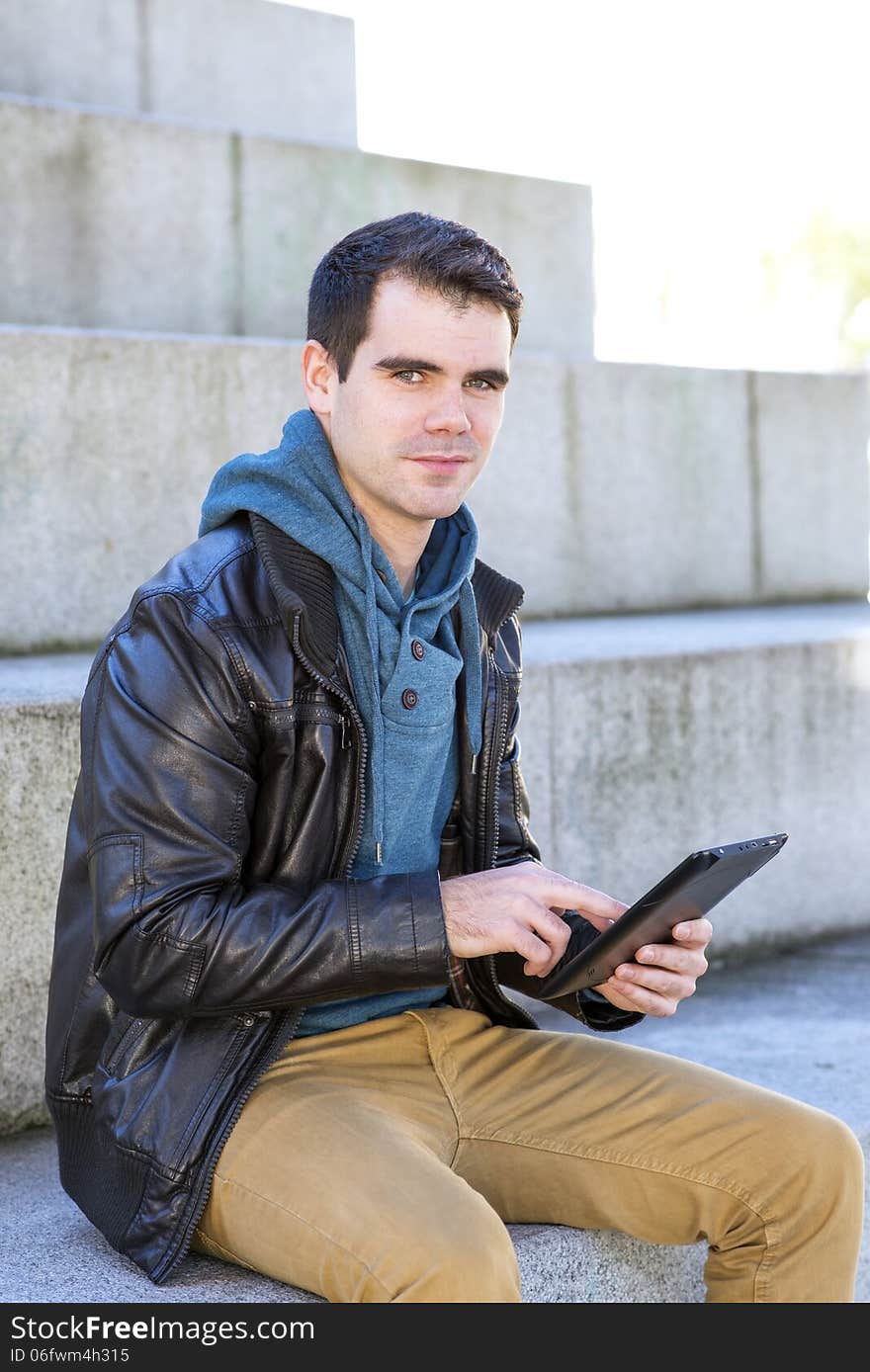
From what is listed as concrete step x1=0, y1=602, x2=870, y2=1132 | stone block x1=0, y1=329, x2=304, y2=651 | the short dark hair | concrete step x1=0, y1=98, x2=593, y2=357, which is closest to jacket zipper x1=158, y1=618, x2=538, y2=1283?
the short dark hair

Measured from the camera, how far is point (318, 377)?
2.73 m

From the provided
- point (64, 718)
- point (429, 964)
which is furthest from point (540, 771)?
point (429, 964)

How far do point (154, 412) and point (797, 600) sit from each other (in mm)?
3161

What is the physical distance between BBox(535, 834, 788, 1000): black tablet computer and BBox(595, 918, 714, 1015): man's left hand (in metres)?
0.01

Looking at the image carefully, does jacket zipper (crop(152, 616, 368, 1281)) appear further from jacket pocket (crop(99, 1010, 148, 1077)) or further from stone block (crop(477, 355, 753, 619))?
stone block (crop(477, 355, 753, 619))

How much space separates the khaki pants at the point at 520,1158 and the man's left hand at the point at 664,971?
235mm

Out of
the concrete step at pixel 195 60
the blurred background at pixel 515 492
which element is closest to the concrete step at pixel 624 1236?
the blurred background at pixel 515 492

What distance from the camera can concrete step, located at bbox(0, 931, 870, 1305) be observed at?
251cm

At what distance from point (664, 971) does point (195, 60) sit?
5.01 m

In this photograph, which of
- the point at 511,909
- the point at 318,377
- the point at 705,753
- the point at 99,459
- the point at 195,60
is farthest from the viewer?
the point at 195,60

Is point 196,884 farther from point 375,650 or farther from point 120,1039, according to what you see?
point 375,650

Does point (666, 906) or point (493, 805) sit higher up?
point (493, 805)

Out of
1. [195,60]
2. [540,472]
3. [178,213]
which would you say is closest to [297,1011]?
[540,472]

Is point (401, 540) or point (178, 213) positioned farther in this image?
point (178, 213)
